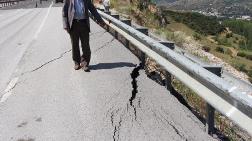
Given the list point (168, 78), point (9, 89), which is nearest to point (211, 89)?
point (168, 78)

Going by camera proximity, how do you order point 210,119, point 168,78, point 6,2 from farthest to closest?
point 6,2
point 168,78
point 210,119

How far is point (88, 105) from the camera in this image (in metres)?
7.24

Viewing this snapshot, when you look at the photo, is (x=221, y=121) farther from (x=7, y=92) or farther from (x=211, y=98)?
(x=7, y=92)

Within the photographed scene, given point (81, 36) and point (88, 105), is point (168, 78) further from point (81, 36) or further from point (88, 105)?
point (81, 36)

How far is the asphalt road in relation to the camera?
589 cm

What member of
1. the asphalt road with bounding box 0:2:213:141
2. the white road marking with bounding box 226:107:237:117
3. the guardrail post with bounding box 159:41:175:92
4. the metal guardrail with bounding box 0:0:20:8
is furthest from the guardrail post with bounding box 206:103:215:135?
the metal guardrail with bounding box 0:0:20:8

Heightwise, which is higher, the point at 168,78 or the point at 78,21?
the point at 78,21

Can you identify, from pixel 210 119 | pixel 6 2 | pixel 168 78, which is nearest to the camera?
pixel 210 119

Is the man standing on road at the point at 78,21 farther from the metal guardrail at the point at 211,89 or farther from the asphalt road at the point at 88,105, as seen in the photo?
the metal guardrail at the point at 211,89

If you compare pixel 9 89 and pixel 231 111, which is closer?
pixel 231 111

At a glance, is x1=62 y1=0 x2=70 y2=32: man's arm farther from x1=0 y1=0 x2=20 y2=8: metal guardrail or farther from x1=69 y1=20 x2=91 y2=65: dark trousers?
x1=0 y1=0 x2=20 y2=8: metal guardrail

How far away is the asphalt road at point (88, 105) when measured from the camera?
589 centimetres

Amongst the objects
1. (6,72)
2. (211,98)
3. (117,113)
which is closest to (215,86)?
(211,98)

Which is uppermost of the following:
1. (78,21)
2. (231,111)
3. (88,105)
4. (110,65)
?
(78,21)
